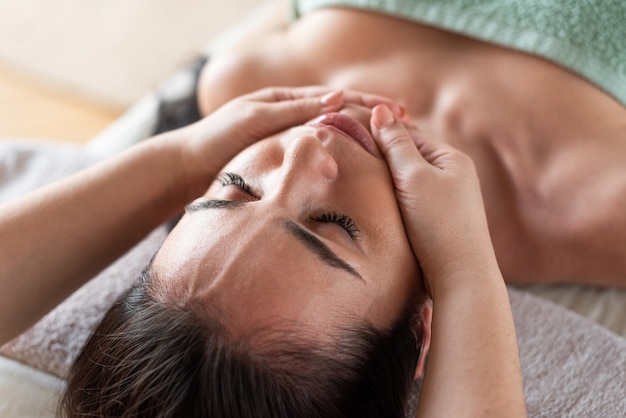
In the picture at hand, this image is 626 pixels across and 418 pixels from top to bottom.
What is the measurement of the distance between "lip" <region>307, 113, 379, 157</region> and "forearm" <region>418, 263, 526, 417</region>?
0.21 m

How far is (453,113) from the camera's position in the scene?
1042 millimetres

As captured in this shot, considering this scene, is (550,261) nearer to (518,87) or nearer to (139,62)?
(518,87)

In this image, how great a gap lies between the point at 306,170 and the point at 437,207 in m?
0.17

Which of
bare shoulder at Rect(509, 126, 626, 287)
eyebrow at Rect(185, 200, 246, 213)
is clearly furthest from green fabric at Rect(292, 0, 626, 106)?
eyebrow at Rect(185, 200, 246, 213)

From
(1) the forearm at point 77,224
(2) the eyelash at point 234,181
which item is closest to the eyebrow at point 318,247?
(2) the eyelash at point 234,181

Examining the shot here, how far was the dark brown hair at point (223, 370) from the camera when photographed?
615mm

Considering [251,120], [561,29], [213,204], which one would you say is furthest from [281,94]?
[561,29]

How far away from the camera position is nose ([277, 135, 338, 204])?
2.28 ft

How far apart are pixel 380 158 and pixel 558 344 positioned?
397mm

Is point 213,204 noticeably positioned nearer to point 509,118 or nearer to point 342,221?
point 342,221

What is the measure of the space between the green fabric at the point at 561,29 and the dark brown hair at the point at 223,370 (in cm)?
56

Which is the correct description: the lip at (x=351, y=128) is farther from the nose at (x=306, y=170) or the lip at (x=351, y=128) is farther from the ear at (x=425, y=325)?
the ear at (x=425, y=325)

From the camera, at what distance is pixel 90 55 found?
186 cm

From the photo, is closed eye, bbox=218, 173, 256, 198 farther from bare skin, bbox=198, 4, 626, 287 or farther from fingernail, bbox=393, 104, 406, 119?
bare skin, bbox=198, 4, 626, 287
